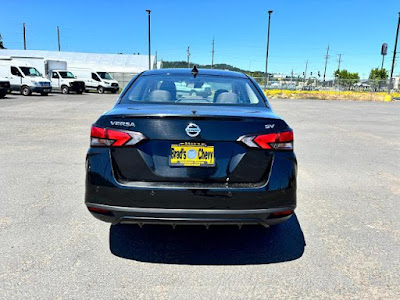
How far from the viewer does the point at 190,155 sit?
2.56m

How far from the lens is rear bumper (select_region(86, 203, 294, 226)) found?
8.42 feet

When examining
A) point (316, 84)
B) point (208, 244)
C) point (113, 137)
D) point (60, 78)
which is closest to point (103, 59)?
point (60, 78)

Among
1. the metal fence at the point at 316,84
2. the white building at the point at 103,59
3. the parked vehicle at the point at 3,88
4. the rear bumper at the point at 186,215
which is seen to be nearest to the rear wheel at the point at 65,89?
the parked vehicle at the point at 3,88

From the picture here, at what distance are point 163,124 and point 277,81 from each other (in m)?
42.3

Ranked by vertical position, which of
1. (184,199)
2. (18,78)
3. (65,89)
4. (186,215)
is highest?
(18,78)

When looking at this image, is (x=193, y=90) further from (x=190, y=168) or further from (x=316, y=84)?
(x=316, y=84)

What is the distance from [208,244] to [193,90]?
5.35ft

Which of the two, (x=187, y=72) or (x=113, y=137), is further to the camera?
(x=187, y=72)

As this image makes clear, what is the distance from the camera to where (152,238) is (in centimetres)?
329

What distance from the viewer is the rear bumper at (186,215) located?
8.42 ft

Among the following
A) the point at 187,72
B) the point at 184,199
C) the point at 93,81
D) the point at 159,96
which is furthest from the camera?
the point at 93,81

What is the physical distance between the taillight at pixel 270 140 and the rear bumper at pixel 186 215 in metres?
0.48

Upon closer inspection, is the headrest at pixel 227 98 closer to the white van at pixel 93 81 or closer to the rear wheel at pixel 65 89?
the rear wheel at pixel 65 89

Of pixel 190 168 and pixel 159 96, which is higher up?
pixel 159 96
